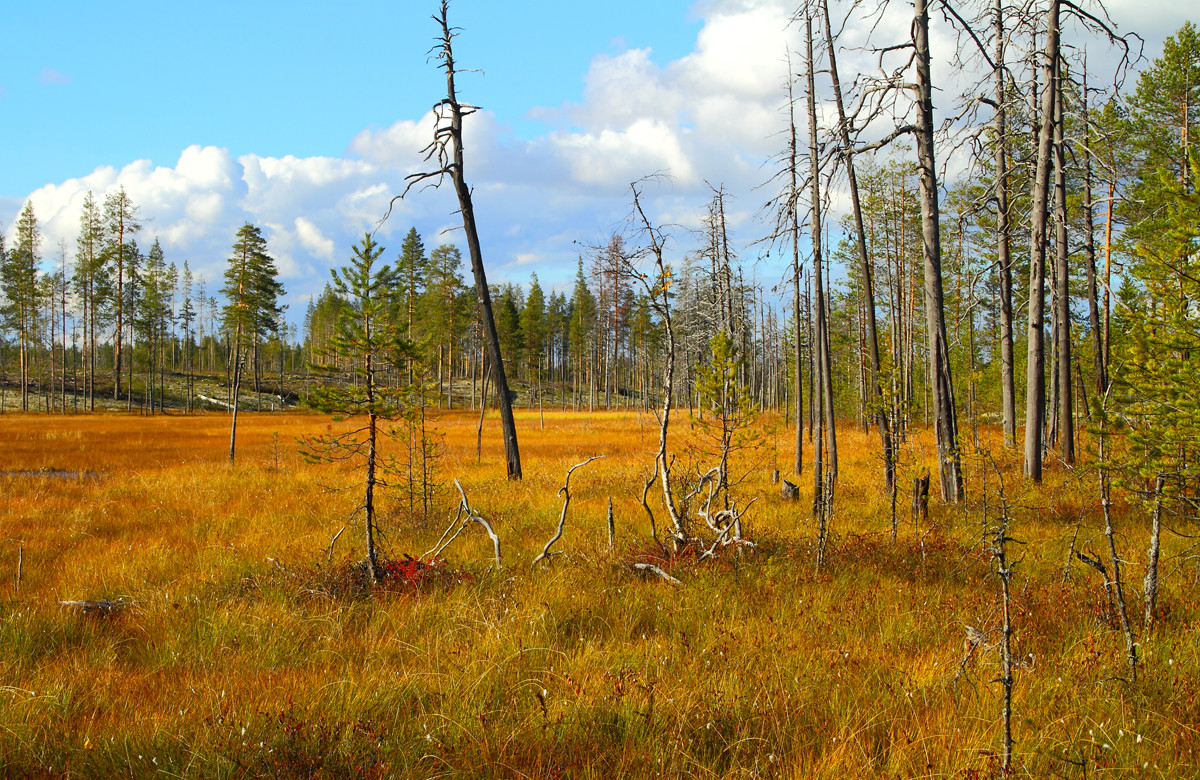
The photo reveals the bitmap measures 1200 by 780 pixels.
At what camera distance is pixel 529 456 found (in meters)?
18.9

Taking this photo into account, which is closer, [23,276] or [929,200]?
[929,200]

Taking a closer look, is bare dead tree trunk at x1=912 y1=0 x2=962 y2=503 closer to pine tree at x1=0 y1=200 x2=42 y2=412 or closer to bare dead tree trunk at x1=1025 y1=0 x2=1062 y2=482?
bare dead tree trunk at x1=1025 y1=0 x2=1062 y2=482

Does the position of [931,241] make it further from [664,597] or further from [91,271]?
[91,271]

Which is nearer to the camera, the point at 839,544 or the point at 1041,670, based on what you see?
the point at 1041,670

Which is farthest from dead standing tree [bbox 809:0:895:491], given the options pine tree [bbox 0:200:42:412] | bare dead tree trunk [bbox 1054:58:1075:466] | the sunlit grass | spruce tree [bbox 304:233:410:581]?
pine tree [bbox 0:200:42:412]

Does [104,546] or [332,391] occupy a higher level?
[332,391]

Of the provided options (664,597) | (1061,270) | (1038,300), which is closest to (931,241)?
(1038,300)

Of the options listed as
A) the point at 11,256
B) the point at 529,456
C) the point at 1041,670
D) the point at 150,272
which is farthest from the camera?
the point at 150,272

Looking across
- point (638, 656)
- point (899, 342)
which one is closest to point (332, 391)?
point (638, 656)

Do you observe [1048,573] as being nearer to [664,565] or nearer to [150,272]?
[664,565]

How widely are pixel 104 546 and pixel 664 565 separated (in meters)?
7.21

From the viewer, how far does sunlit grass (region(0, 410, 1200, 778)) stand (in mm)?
2828

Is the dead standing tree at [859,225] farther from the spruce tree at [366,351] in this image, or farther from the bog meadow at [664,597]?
the spruce tree at [366,351]

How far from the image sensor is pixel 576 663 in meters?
3.74
